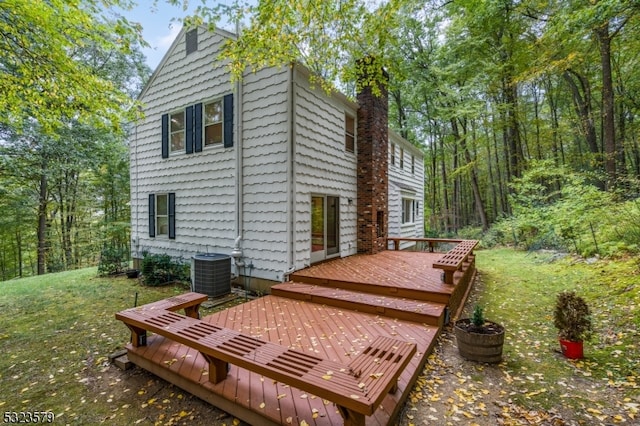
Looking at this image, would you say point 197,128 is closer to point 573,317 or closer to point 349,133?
point 349,133

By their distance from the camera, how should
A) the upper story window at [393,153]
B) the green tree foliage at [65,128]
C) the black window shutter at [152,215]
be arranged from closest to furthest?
1. the green tree foliage at [65,128]
2. the black window shutter at [152,215]
3. the upper story window at [393,153]

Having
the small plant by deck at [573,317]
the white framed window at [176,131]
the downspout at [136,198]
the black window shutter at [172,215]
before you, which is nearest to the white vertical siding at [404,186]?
the white framed window at [176,131]

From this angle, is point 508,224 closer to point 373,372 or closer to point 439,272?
point 439,272

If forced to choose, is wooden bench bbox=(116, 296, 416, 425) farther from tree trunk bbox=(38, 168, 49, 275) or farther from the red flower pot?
tree trunk bbox=(38, 168, 49, 275)

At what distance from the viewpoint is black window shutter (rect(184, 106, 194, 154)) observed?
25.0 ft

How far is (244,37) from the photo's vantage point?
5059 millimetres

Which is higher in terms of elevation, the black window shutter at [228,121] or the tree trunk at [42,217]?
the black window shutter at [228,121]

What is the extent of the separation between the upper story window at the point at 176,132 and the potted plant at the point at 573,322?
8.78 metres

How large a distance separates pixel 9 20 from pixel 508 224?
1651 centimetres

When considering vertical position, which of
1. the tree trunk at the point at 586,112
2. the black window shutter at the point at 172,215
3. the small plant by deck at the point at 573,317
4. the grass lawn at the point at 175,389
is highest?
the tree trunk at the point at 586,112

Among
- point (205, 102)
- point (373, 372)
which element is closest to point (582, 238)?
point (373, 372)

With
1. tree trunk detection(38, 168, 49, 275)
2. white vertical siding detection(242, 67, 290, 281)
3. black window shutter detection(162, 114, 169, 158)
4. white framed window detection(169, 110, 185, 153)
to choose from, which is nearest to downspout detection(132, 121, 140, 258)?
black window shutter detection(162, 114, 169, 158)

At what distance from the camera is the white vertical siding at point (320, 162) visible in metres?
6.29

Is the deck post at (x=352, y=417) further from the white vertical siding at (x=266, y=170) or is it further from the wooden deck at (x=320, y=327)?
the white vertical siding at (x=266, y=170)
